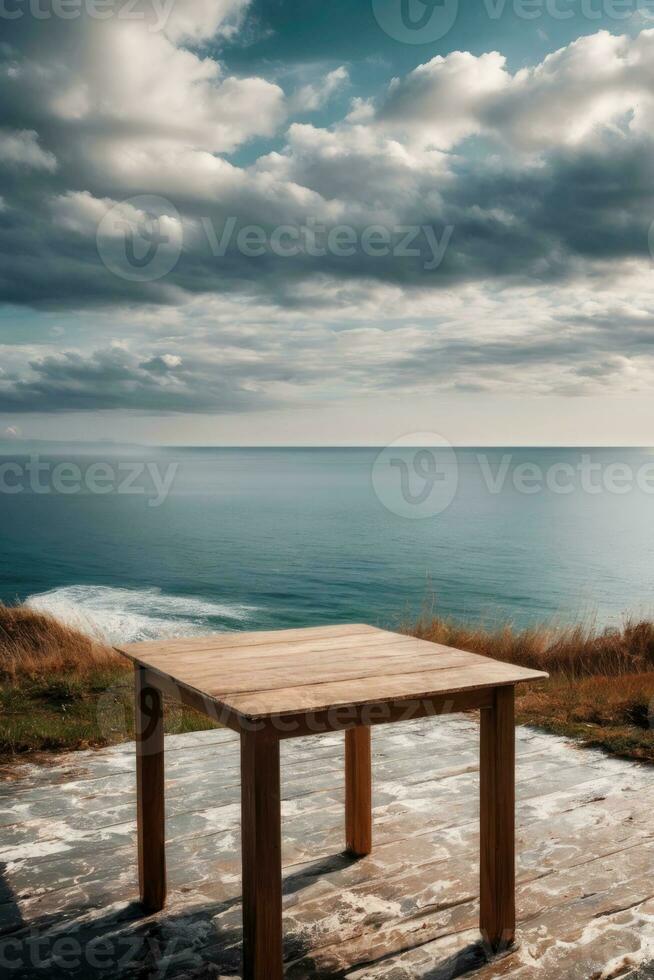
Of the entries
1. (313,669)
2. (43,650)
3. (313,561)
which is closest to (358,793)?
(313,669)

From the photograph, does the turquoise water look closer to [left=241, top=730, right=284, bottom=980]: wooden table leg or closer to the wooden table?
the wooden table

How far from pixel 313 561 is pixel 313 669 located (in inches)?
1340

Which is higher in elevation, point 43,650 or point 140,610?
point 43,650

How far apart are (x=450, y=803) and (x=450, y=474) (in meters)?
123

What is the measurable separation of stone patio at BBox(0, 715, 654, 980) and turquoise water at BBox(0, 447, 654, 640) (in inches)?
191

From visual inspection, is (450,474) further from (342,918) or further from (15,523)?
(342,918)

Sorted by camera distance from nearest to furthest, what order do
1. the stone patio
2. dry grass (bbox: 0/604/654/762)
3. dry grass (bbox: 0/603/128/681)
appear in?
the stone patio < dry grass (bbox: 0/604/654/762) < dry grass (bbox: 0/603/128/681)

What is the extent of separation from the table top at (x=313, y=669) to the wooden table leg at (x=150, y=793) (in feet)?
0.46

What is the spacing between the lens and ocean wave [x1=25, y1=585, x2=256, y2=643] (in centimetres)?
2105

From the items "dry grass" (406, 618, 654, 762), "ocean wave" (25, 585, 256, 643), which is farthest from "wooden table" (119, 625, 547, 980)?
"ocean wave" (25, 585, 256, 643)

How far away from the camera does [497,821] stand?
7.16 ft

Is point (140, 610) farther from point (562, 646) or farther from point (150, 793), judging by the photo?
point (150, 793)

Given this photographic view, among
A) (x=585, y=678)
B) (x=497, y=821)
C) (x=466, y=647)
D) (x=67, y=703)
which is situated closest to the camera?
(x=497, y=821)

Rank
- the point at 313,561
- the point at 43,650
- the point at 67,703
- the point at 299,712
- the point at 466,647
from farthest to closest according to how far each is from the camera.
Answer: the point at 313,561, the point at 43,650, the point at 466,647, the point at 67,703, the point at 299,712
